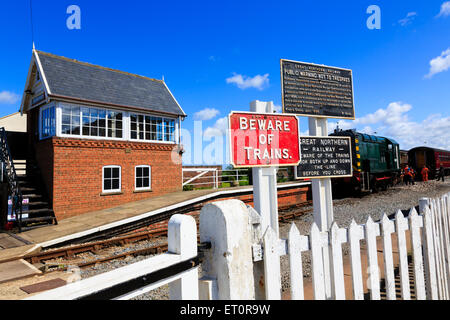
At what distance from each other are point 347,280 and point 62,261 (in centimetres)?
756

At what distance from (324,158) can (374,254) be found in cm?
236

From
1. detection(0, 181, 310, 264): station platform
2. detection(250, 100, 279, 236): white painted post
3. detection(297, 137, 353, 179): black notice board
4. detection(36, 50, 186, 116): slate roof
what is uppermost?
detection(36, 50, 186, 116): slate roof

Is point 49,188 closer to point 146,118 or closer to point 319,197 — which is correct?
point 146,118

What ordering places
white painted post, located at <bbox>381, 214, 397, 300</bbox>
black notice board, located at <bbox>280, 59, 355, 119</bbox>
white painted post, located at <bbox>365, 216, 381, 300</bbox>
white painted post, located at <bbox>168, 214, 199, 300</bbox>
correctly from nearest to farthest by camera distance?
white painted post, located at <bbox>168, 214, 199, 300</bbox>
white painted post, located at <bbox>365, 216, 381, 300</bbox>
white painted post, located at <bbox>381, 214, 397, 300</bbox>
black notice board, located at <bbox>280, 59, 355, 119</bbox>

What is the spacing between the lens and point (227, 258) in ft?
5.95

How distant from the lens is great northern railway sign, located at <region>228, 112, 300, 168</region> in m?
3.74

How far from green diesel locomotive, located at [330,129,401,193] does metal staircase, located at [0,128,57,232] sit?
15.7 metres

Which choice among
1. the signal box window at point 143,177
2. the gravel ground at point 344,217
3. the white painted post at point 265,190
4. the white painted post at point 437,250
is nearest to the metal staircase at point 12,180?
the signal box window at point 143,177

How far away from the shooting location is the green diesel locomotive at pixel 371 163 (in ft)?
52.4

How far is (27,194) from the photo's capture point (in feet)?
39.4

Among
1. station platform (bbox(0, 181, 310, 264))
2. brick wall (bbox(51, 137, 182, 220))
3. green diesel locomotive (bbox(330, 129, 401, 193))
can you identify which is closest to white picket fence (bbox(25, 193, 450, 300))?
station platform (bbox(0, 181, 310, 264))

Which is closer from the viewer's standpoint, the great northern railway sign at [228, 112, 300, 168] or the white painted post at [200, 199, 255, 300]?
the white painted post at [200, 199, 255, 300]

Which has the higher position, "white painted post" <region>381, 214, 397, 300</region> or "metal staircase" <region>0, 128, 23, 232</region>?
"metal staircase" <region>0, 128, 23, 232</region>

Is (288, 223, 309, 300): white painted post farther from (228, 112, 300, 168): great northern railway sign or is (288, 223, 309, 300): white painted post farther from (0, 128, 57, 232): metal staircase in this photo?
(0, 128, 57, 232): metal staircase
